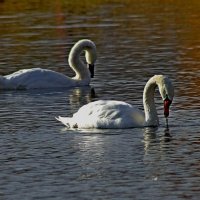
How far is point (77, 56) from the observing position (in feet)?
93.9

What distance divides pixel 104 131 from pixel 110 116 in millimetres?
319

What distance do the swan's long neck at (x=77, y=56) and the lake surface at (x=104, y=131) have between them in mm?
456

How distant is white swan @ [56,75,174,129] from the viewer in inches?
810

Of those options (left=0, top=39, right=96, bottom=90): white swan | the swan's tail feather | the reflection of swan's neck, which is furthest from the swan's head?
(left=0, top=39, right=96, bottom=90): white swan

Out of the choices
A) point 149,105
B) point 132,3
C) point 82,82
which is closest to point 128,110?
point 149,105

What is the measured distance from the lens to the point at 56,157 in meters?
18.3

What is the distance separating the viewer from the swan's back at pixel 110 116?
20.5 metres

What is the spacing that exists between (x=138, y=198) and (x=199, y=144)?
3.84 m

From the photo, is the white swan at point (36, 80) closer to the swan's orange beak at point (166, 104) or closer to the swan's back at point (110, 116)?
the swan's back at point (110, 116)

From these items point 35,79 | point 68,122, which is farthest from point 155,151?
point 35,79

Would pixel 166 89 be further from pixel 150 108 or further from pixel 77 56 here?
pixel 77 56

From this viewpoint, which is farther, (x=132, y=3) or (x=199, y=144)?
(x=132, y=3)

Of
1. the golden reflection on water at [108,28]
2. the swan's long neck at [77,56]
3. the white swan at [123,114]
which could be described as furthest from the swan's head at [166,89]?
the swan's long neck at [77,56]

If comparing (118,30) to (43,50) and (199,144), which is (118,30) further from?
(199,144)
